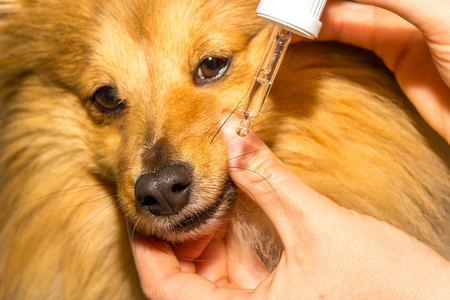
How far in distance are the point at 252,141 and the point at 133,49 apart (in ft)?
1.94

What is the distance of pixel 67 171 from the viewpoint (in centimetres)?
186

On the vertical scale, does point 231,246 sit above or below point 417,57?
below

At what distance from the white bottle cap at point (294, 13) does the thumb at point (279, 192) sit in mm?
356

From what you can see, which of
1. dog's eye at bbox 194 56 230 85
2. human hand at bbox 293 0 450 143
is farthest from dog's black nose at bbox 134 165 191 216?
human hand at bbox 293 0 450 143

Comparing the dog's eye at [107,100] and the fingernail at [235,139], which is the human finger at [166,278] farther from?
the dog's eye at [107,100]

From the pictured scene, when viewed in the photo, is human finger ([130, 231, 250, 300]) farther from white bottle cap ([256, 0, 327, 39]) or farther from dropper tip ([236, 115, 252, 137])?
white bottle cap ([256, 0, 327, 39])

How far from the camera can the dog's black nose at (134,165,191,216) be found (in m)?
1.21

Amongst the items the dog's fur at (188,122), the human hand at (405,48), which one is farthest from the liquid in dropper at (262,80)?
the human hand at (405,48)

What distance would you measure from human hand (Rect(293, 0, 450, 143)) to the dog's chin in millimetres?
609

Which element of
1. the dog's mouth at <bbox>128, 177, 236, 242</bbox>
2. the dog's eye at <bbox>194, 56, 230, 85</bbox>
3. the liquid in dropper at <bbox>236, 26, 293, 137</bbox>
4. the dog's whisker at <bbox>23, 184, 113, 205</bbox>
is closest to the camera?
the liquid in dropper at <bbox>236, 26, 293, 137</bbox>

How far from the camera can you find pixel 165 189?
1.21m

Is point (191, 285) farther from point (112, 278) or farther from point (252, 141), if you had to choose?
point (112, 278)

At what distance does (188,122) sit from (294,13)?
1.76 feet

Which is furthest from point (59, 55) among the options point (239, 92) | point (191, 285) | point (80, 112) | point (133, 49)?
point (191, 285)
